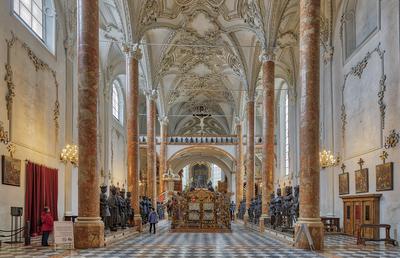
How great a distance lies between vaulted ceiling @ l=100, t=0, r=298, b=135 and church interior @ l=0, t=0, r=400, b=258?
10 centimetres

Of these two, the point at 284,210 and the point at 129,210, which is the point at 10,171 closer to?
the point at 129,210

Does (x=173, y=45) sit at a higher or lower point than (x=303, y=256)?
higher

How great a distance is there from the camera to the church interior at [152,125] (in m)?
13.8

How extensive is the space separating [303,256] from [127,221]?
11.8m

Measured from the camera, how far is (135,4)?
23.9 meters

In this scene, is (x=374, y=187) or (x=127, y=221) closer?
(x=374, y=187)

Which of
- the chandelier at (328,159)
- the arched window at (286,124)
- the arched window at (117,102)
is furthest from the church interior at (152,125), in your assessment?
the arched window at (117,102)

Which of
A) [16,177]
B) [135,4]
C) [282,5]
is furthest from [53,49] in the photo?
[282,5]

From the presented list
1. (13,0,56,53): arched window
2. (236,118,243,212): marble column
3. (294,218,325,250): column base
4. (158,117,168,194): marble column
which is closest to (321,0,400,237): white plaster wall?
(294,218,325,250): column base

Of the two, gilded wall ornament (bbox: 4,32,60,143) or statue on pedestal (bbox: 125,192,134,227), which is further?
statue on pedestal (bbox: 125,192,134,227)

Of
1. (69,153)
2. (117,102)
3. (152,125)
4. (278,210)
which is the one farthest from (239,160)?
(69,153)

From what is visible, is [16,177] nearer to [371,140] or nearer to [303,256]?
[303,256]

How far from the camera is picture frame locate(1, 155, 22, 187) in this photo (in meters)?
15.4

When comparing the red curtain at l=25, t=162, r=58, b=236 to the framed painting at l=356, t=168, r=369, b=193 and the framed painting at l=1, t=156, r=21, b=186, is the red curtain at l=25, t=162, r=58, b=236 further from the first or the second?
the framed painting at l=356, t=168, r=369, b=193
